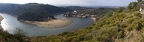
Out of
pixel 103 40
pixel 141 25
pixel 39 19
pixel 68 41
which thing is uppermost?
pixel 141 25

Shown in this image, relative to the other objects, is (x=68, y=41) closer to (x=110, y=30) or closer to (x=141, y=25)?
(x=110, y=30)

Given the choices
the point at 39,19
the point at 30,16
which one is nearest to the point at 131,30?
the point at 39,19

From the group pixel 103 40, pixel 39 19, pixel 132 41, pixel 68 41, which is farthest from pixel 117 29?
pixel 39 19

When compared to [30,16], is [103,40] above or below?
above

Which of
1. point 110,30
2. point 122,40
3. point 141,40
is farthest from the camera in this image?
point 110,30

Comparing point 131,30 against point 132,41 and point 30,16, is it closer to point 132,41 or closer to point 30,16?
point 132,41

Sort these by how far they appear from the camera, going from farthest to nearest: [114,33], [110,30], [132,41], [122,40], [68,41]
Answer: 1. [68,41]
2. [110,30]
3. [114,33]
4. [122,40]
5. [132,41]

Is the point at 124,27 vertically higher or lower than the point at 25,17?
higher

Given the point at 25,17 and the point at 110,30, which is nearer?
the point at 110,30

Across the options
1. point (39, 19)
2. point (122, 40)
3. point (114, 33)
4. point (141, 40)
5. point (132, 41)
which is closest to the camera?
point (141, 40)
